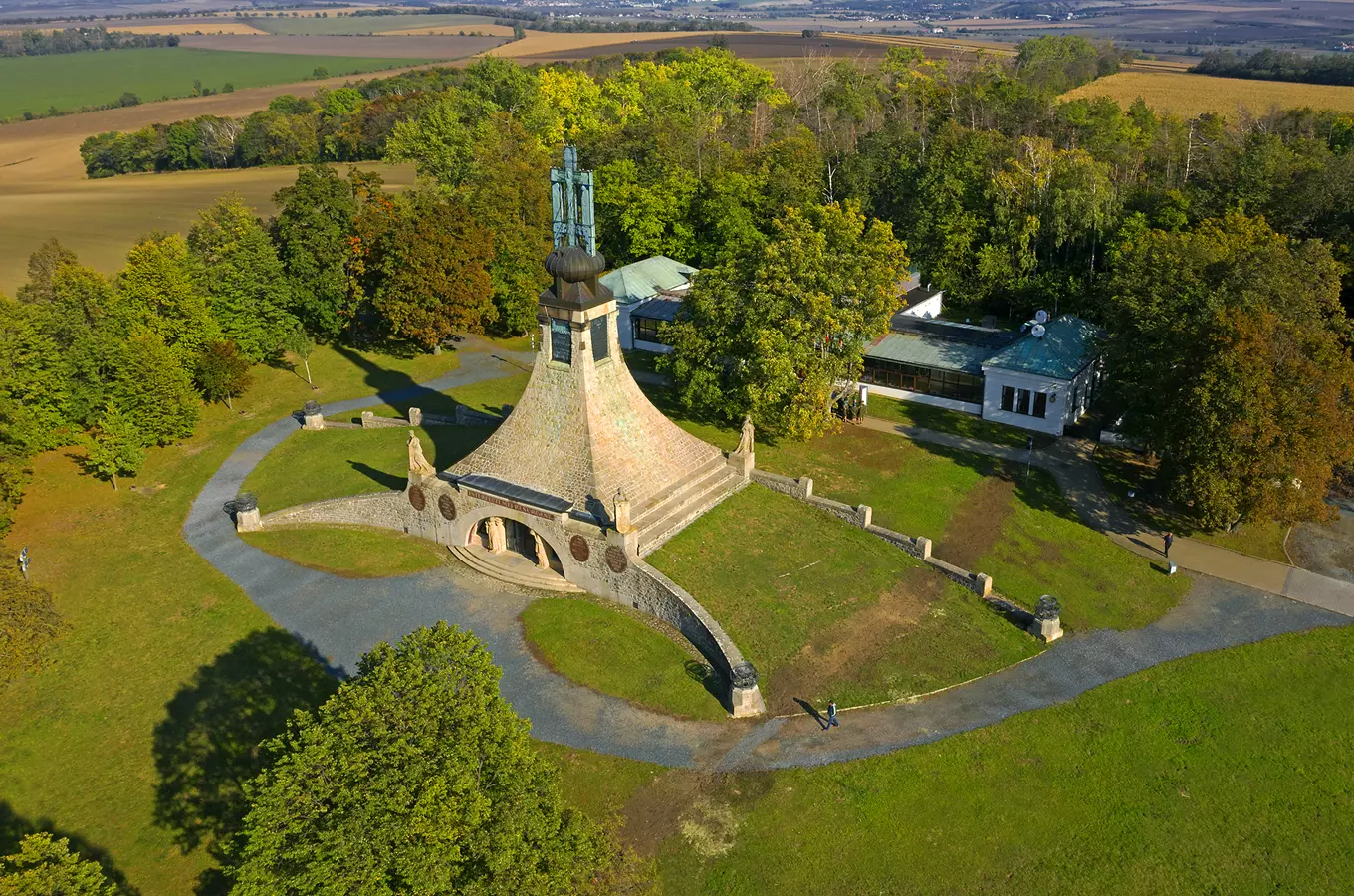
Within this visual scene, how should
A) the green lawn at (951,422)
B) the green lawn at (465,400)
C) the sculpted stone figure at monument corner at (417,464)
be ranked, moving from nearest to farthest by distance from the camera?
the sculpted stone figure at monument corner at (417,464) → the green lawn at (951,422) → the green lawn at (465,400)

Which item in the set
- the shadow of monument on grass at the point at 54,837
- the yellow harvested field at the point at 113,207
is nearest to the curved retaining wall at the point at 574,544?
the shadow of monument on grass at the point at 54,837

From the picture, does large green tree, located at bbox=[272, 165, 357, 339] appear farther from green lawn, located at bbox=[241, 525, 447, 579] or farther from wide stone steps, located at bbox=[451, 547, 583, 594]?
wide stone steps, located at bbox=[451, 547, 583, 594]

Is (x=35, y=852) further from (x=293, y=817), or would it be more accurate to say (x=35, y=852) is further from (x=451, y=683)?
(x=451, y=683)

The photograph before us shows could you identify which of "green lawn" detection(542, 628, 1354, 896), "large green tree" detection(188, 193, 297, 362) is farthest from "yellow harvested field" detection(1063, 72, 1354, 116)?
"large green tree" detection(188, 193, 297, 362)

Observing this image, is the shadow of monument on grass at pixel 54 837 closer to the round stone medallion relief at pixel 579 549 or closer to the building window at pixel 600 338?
the round stone medallion relief at pixel 579 549

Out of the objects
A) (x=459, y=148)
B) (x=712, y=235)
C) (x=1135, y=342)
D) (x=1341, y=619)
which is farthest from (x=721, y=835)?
(x=459, y=148)

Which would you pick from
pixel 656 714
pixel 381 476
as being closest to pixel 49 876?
pixel 656 714
